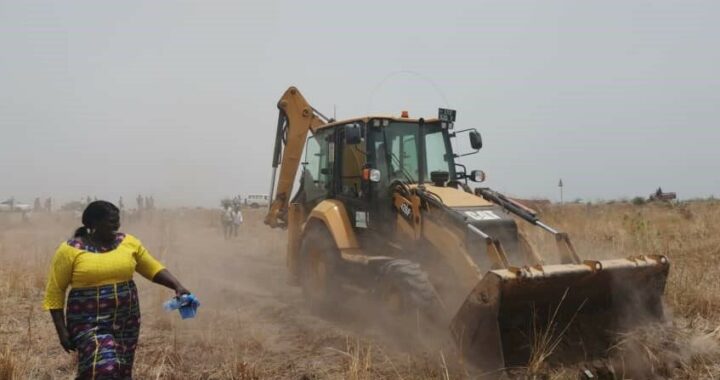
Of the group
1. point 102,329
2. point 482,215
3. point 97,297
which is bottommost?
point 102,329

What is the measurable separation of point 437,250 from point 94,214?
3.79 metres

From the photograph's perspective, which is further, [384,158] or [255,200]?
[255,200]

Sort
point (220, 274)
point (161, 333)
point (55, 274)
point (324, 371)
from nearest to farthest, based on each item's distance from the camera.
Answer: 1. point (55, 274)
2. point (324, 371)
3. point (161, 333)
4. point (220, 274)

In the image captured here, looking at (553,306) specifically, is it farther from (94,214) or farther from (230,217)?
(230,217)

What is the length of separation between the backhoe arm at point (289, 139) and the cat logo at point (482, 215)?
169 inches

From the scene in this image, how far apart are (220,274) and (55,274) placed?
8.71 meters

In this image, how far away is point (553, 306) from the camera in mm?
5320

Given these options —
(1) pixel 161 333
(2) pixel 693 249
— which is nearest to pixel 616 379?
(1) pixel 161 333

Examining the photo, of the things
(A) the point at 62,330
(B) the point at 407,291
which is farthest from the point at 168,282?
(B) the point at 407,291

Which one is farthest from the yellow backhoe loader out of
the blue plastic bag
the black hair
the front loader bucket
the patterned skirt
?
the black hair

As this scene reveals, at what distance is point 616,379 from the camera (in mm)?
4863

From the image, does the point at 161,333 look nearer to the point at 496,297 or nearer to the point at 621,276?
the point at 496,297

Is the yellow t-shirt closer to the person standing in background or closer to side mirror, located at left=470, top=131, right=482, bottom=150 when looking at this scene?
side mirror, located at left=470, top=131, right=482, bottom=150

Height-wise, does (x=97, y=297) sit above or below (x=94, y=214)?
below
